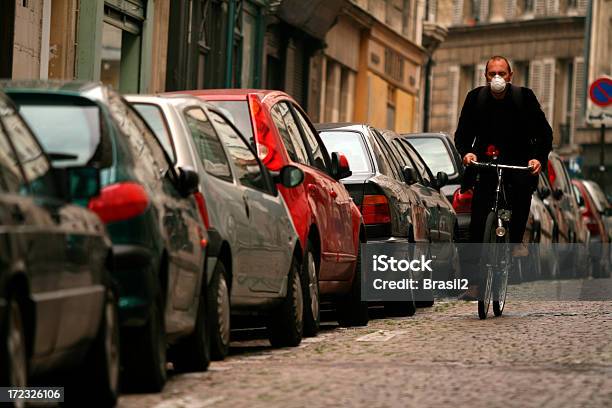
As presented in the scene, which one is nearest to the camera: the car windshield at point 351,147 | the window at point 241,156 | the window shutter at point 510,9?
the window at point 241,156

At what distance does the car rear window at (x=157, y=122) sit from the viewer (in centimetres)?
1123

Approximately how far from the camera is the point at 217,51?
32.2 metres

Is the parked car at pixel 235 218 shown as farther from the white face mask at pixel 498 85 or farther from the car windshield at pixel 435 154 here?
the car windshield at pixel 435 154

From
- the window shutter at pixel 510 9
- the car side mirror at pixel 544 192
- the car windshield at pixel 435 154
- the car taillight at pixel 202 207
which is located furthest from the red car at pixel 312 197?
the window shutter at pixel 510 9

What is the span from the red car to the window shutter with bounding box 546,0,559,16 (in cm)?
6231

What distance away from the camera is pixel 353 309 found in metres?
15.4

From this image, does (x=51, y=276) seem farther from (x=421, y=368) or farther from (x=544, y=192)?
(x=544, y=192)

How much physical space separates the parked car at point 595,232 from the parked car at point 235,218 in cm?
1890

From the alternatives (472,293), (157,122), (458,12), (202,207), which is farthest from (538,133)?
(458,12)

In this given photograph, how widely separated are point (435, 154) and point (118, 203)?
14940mm

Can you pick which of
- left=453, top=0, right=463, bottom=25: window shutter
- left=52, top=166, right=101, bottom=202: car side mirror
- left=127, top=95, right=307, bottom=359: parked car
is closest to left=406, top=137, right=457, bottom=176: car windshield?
left=127, top=95, right=307, bottom=359: parked car

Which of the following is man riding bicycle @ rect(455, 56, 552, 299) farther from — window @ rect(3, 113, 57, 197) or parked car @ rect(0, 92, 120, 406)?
window @ rect(3, 113, 57, 197)

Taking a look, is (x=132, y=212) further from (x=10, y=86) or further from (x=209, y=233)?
Answer: (x=209, y=233)

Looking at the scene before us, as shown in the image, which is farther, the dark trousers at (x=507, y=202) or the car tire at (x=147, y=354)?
the dark trousers at (x=507, y=202)
